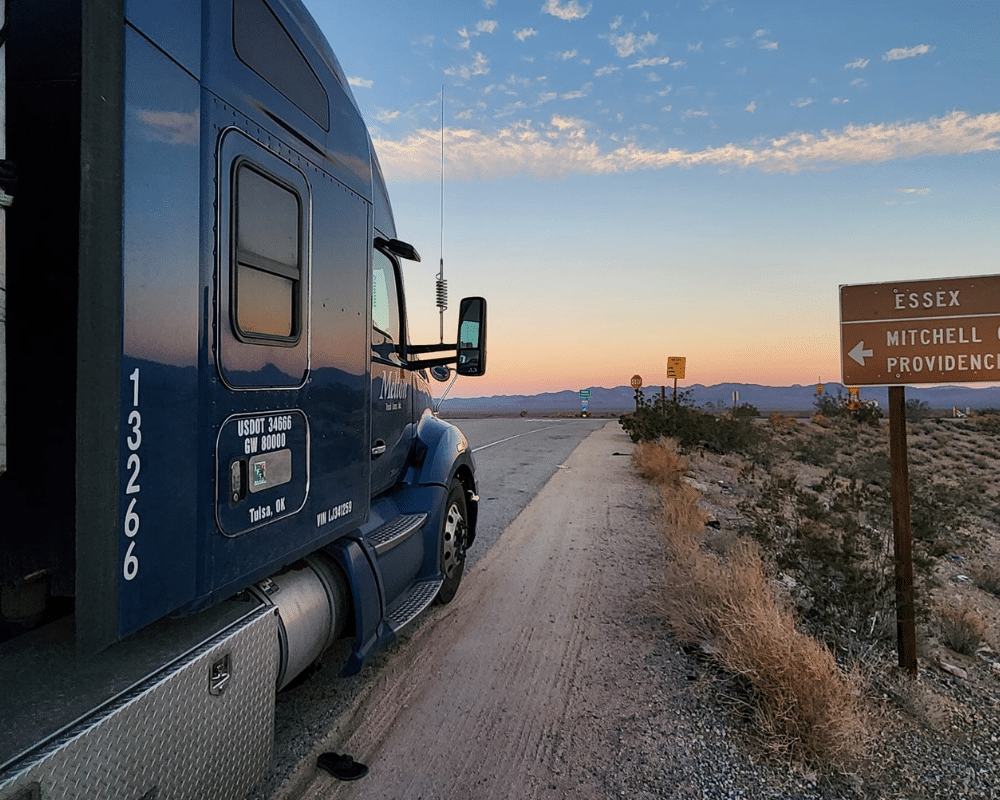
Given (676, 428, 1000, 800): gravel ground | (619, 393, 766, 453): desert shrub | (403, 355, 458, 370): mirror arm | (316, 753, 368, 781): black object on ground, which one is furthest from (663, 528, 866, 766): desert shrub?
(619, 393, 766, 453): desert shrub

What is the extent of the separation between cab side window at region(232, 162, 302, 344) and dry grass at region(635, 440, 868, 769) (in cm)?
302

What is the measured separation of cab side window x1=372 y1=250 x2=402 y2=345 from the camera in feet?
13.5

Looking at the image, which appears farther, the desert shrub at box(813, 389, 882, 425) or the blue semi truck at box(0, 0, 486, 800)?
the desert shrub at box(813, 389, 882, 425)

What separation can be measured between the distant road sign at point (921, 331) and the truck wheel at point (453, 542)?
3.08m

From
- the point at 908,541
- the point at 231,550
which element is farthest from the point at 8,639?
the point at 908,541

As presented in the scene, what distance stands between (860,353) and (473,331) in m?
2.60

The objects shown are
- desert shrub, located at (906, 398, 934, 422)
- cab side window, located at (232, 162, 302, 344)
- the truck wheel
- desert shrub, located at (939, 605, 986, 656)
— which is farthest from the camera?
desert shrub, located at (906, 398, 934, 422)

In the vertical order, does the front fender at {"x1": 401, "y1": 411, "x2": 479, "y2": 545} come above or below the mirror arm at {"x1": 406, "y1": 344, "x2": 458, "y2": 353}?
below

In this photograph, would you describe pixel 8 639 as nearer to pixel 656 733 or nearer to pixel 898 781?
pixel 656 733

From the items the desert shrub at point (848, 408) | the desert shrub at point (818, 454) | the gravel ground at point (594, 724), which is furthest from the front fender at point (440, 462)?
the desert shrub at point (848, 408)

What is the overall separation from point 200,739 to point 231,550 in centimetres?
62

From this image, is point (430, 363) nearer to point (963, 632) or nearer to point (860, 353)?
point (860, 353)

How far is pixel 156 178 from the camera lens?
1.87 meters

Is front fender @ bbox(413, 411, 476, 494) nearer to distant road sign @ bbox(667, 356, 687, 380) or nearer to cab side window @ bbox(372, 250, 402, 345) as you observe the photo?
cab side window @ bbox(372, 250, 402, 345)
